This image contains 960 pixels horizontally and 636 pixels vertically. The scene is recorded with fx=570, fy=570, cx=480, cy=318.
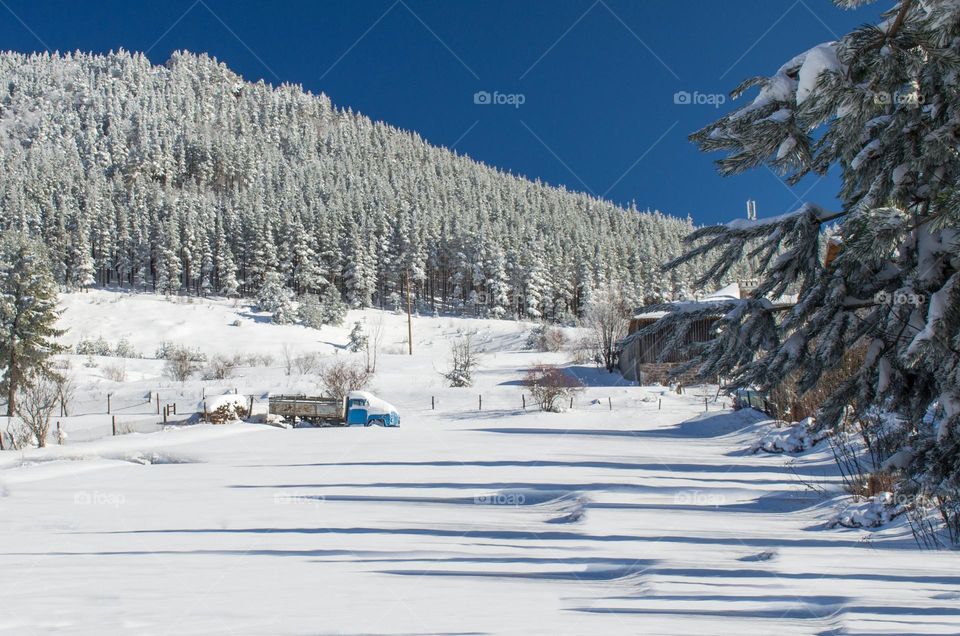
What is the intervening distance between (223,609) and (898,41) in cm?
526

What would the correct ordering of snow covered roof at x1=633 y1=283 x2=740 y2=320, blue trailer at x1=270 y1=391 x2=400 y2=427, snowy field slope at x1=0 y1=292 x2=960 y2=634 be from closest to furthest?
snow covered roof at x1=633 y1=283 x2=740 y2=320
snowy field slope at x1=0 y1=292 x2=960 y2=634
blue trailer at x1=270 y1=391 x2=400 y2=427

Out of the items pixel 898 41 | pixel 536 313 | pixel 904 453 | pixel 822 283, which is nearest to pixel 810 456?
pixel 904 453

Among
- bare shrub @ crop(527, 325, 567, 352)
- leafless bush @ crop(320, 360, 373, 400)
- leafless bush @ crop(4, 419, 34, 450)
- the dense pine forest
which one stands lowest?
leafless bush @ crop(4, 419, 34, 450)

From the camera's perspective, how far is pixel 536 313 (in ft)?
250

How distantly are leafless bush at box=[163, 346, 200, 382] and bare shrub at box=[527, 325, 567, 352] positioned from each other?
2969 centimetres

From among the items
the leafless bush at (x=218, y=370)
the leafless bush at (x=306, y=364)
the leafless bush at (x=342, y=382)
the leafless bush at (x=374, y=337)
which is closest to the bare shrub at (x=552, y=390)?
the leafless bush at (x=342, y=382)

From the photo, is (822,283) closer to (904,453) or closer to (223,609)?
(904,453)

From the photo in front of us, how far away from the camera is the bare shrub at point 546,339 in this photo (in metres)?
54.7

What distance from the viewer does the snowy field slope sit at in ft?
12.7

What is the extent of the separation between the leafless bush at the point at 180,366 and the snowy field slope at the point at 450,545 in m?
24.6

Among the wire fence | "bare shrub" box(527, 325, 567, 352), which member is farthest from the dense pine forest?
the wire fence

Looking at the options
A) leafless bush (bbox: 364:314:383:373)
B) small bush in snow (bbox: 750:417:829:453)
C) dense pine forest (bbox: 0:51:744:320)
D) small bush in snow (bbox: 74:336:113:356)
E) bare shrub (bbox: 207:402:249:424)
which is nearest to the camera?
small bush in snow (bbox: 750:417:829:453)

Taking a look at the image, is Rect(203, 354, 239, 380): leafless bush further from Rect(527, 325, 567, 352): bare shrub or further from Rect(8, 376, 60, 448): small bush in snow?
Rect(527, 325, 567, 352): bare shrub

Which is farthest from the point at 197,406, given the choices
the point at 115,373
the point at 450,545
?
the point at 450,545
